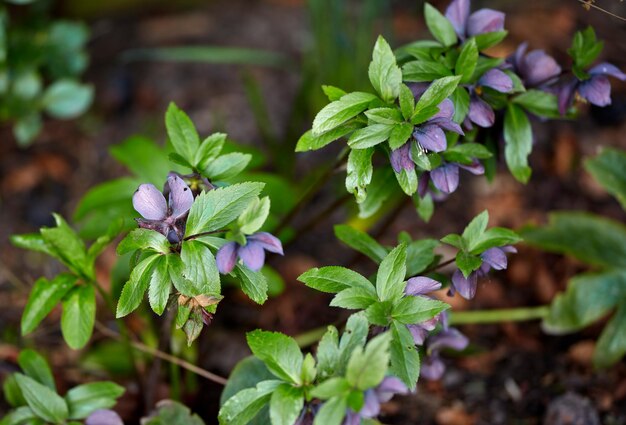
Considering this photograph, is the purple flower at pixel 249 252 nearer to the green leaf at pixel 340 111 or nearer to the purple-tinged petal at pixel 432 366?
the green leaf at pixel 340 111

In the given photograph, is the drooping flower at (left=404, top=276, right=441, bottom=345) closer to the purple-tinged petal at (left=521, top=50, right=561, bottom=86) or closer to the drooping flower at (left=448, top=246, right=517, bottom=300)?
the drooping flower at (left=448, top=246, right=517, bottom=300)

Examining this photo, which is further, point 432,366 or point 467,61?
point 432,366

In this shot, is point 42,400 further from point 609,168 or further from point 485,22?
point 609,168

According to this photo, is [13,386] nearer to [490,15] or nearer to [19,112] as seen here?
[19,112]

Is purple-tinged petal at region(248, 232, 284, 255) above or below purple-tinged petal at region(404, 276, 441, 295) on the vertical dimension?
above

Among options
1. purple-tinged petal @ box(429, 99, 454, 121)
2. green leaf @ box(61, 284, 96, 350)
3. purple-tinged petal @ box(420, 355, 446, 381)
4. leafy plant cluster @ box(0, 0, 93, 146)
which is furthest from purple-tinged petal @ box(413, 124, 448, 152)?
leafy plant cluster @ box(0, 0, 93, 146)

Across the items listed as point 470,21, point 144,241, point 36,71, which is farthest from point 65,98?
point 470,21
